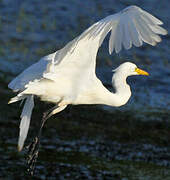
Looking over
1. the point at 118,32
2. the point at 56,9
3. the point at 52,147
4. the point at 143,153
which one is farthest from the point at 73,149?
the point at 56,9

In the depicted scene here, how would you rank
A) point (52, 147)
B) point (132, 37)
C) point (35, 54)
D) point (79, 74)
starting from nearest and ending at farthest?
1. point (132, 37)
2. point (79, 74)
3. point (52, 147)
4. point (35, 54)

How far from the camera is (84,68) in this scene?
7.82 meters

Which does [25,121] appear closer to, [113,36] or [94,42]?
[94,42]

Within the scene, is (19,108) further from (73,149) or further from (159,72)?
(159,72)

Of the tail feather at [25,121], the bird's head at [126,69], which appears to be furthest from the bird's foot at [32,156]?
the bird's head at [126,69]

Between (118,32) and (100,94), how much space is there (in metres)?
1.13

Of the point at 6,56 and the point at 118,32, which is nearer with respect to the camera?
the point at 118,32

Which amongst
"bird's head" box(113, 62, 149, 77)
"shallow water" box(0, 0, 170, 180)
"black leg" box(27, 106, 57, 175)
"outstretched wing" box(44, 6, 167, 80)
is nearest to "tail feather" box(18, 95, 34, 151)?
"black leg" box(27, 106, 57, 175)

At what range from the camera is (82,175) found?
8930 mm

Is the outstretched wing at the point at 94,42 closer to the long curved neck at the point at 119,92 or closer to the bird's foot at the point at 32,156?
the long curved neck at the point at 119,92

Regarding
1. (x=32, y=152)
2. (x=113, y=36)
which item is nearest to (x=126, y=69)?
(x=113, y=36)

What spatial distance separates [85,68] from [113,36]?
0.72m

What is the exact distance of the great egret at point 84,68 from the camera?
706 cm

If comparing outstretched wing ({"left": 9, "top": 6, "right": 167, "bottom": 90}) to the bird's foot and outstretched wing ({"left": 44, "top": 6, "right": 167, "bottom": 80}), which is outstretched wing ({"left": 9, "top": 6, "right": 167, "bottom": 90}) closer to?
outstretched wing ({"left": 44, "top": 6, "right": 167, "bottom": 80})
